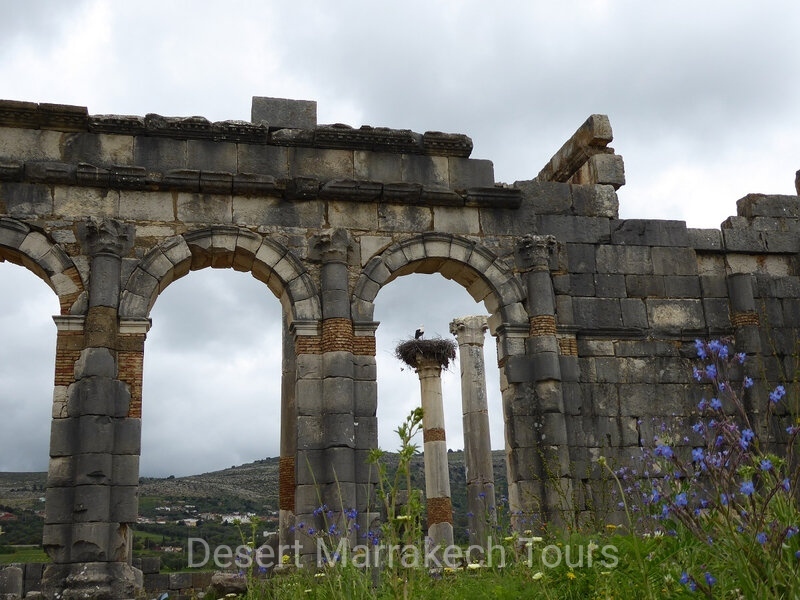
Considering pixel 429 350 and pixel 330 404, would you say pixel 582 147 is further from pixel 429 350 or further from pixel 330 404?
pixel 429 350

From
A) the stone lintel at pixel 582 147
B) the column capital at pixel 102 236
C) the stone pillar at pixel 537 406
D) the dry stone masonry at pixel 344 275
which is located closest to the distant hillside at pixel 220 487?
the stone lintel at pixel 582 147

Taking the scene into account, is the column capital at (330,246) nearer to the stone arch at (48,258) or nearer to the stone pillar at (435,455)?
the stone arch at (48,258)

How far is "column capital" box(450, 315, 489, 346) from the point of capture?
18.0 meters

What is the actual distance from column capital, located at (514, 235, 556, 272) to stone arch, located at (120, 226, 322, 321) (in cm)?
279

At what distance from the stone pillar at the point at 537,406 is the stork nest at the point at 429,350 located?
7.33 m

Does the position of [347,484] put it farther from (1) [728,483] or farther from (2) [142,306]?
(1) [728,483]

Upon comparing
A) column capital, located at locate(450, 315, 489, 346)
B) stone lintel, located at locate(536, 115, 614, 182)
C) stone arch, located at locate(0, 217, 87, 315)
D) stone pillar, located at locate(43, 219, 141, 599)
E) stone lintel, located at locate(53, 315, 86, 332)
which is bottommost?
stone pillar, located at locate(43, 219, 141, 599)

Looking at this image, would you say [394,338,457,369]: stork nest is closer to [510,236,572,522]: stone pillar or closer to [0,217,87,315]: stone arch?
[510,236,572,522]: stone pillar

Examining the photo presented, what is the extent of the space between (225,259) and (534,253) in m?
4.02

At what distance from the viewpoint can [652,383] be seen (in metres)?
11.4

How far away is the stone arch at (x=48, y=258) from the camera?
1020cm

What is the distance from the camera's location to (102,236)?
33.7 feet

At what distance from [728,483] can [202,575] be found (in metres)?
9.90

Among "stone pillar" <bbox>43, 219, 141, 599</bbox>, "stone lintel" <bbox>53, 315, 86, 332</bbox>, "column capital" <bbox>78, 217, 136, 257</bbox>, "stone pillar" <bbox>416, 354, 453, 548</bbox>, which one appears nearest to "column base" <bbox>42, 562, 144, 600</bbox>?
"stone pillar" <bbox>43, 219, 141, 599</bbox>
